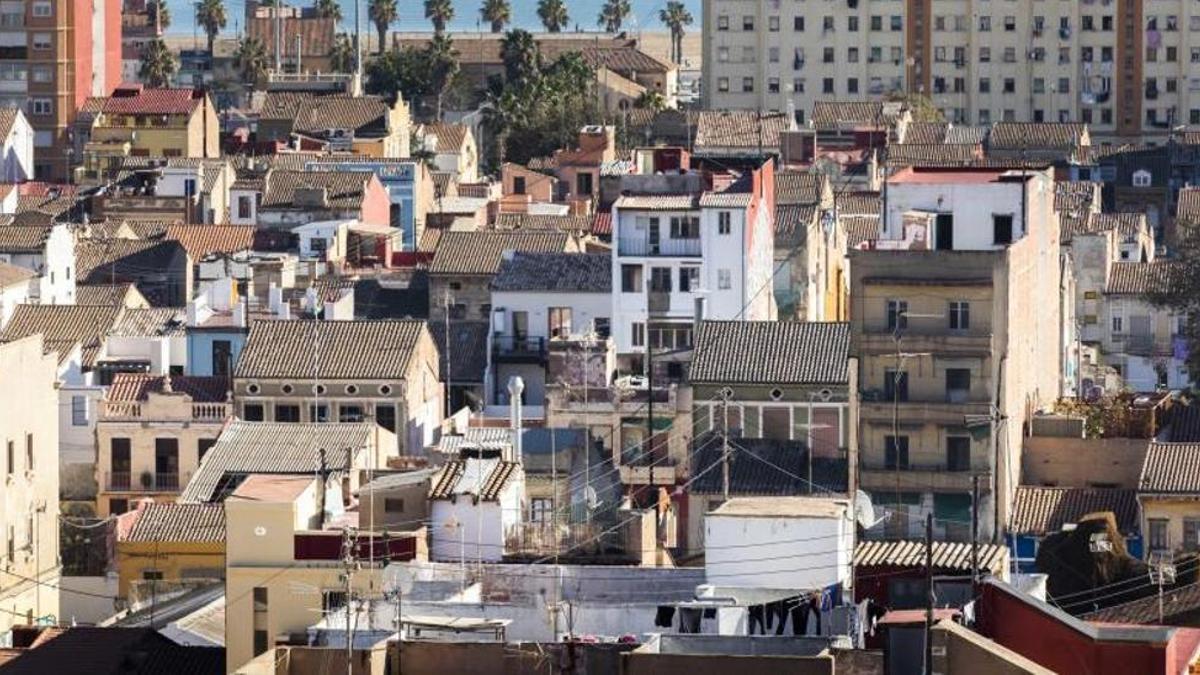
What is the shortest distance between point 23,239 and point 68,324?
1343 centimetres

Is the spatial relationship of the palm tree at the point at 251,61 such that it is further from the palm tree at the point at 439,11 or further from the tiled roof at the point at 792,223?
the tiled roof at the point at 792,223

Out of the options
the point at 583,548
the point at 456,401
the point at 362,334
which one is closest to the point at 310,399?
the point at 362,334

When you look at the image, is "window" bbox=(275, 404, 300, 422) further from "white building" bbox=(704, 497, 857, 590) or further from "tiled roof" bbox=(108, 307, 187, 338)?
"white building" bbox=(704, 497, 857, 590)

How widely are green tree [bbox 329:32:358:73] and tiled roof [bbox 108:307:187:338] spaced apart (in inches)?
3024

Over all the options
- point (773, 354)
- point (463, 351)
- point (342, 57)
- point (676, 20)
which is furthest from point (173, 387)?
point (676, 20)

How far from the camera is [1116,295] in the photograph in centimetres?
10544

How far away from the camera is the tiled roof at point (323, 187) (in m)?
106

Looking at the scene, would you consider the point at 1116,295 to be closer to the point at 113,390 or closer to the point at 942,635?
the point at 113,390

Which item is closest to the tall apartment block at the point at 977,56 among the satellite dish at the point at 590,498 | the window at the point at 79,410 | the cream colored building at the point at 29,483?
the window at the point at 79,410

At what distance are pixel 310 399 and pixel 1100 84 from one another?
3906 inches

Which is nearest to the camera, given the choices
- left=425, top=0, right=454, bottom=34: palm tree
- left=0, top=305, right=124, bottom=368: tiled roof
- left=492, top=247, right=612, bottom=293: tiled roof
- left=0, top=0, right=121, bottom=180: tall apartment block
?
left=0, top=305, right=124, bottom=368: tiled roof

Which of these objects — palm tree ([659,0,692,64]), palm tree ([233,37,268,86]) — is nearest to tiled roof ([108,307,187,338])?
palm tree ([233,37,268,86])

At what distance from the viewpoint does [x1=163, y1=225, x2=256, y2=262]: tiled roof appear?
98.9 meters

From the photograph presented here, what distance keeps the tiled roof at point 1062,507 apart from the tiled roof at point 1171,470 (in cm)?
50
